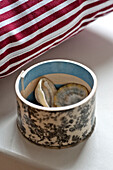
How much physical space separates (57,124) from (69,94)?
8 cm

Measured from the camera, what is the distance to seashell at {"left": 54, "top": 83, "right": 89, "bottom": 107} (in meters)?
0.52

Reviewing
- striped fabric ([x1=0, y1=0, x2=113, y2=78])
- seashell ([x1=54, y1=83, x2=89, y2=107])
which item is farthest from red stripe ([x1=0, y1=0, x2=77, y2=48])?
seashell ([x1=54, y1=83, x2=89, y2=107])

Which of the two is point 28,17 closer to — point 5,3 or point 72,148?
point 5,3

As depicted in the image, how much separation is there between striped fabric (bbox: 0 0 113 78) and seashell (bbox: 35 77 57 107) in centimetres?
6

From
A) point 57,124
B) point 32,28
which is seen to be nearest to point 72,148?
point 57,124

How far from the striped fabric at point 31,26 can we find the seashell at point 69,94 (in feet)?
0.28

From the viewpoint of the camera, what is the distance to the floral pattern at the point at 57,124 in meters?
0.46

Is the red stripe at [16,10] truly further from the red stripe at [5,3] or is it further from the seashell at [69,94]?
the seashell at [69,94]

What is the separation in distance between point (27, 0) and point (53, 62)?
110 mm

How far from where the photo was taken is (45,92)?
1.72ft

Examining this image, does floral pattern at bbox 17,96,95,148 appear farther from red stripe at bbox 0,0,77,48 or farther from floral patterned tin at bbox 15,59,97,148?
red stripe at bbox 0,0,77,48

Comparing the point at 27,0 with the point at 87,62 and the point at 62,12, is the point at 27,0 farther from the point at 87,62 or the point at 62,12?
the point at 87,62

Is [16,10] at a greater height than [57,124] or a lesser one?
greater

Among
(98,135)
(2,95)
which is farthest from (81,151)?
(2,95)
